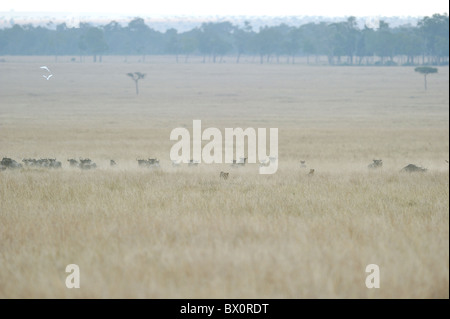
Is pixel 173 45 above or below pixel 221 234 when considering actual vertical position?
above

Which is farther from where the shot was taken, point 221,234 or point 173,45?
point 173,45

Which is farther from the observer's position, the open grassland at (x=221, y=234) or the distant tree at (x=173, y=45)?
the distant tree at (x=173, y=45)

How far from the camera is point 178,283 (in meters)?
5.21

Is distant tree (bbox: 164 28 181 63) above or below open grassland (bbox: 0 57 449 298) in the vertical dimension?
above

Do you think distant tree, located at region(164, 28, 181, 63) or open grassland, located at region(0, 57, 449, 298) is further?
distant tree, located at region(164, 28, 181, 63)

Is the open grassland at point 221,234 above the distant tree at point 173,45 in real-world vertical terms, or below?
below

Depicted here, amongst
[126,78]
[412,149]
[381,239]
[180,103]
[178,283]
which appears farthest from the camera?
[126,78]

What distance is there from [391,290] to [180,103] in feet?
245

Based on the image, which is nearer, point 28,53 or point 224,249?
point 224,249

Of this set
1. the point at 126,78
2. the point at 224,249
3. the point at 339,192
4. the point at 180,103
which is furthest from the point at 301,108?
the point at 224,249

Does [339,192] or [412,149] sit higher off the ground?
[339,192]

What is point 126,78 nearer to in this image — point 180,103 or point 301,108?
point 180,103
